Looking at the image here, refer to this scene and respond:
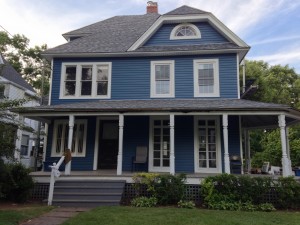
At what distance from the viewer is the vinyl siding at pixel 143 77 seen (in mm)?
12894

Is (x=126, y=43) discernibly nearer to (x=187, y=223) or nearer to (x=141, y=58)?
(x=141, y=58)

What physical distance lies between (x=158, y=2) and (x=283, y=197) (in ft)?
49.7

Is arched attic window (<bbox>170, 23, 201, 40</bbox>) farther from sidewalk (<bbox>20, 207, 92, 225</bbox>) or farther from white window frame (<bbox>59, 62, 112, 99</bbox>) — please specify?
sidewalk (<bbox>20, 207, 92, 225</bbox>)

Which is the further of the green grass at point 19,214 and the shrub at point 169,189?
the shrub at point 169,189

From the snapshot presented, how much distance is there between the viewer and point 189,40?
44.5 feet

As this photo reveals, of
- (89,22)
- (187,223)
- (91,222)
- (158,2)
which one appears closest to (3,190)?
(91,222)

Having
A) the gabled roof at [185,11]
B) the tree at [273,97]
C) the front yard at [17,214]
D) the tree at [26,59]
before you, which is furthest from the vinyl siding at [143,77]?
the tree at [26,59]

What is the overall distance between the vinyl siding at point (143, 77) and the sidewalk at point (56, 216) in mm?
6107

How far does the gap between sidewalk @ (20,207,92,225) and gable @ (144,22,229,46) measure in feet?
27.0

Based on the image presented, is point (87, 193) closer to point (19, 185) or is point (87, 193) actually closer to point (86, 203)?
point (86, 203)

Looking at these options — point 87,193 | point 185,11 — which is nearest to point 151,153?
point 87,193

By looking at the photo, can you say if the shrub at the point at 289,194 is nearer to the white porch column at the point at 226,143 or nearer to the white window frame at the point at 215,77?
the white porch column at the point at 226,143

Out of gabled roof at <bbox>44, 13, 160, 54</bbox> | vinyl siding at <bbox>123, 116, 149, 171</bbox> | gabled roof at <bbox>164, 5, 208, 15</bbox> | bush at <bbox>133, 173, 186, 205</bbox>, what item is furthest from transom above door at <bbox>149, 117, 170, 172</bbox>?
gabled roof at <bbox>164, 5, 208, 15</bbox>

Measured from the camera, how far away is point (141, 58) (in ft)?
44.5
